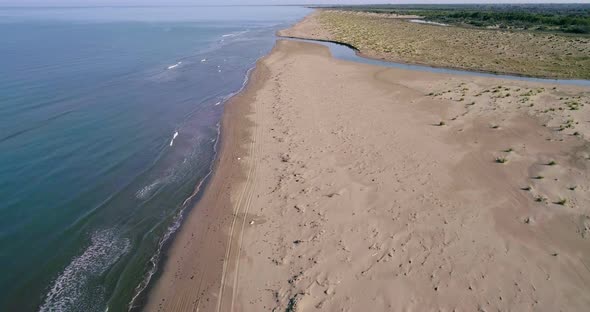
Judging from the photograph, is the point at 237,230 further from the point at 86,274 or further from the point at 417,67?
the point at 417,67

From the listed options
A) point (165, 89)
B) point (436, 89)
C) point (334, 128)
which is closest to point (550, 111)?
point (436, 89)

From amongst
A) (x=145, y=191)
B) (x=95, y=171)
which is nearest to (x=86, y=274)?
(x=145, y=191)

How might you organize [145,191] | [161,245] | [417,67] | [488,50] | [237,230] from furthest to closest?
[488,50]
[417,67]
[145,191]
[237,230]
[161,245]

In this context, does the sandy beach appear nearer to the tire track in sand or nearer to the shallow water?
the tire track in sand

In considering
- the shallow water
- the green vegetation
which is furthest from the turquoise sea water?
the green vegetation

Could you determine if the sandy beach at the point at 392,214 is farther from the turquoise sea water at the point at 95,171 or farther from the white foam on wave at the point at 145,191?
the white foam on wave at the point at 145,191

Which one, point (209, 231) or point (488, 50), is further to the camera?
point (488, 50)

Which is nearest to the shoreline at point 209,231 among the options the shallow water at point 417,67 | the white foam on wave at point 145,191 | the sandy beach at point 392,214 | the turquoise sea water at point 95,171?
the sandy beach at point 392,214
